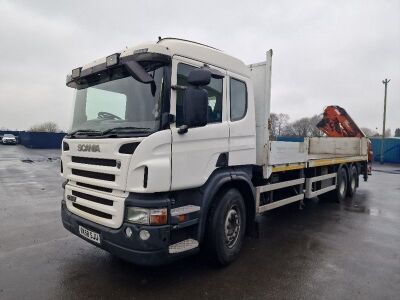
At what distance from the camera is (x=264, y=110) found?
15.3 ft

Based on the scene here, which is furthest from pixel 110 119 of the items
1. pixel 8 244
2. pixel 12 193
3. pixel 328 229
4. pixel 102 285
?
pixel 12 193

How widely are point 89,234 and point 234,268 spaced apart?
1.93m

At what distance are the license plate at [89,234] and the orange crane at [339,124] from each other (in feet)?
33.9

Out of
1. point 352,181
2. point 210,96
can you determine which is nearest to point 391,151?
point 352,181

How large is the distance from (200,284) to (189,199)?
103cm

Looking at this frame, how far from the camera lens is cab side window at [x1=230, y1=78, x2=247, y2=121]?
409cm

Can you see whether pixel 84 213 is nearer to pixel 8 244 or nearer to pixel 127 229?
pixel 127 229

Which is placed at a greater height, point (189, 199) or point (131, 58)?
point (131, 58)

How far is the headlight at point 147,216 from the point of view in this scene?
3.01m

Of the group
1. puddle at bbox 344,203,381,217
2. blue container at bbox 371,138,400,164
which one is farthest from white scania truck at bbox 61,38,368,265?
blue container at bbox 371,138,400,164

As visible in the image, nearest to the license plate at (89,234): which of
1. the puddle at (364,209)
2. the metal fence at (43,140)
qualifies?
the puddle at (364,209)

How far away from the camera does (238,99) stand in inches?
166

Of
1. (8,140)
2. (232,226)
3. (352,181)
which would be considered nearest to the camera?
(232,226)

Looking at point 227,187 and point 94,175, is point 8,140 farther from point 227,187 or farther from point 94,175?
point 227,187
